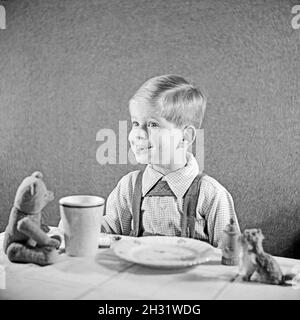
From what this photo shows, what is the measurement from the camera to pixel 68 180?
2.09m

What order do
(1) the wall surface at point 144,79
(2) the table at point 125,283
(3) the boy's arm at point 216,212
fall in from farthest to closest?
1. (1) the wall surface at point 144,79
2. (3) the boy's arm at point 216,212
3. (2) the table at point 125,283

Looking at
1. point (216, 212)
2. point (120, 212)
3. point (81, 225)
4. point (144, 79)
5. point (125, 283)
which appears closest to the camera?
point (125, 283)

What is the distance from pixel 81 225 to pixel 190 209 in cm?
50

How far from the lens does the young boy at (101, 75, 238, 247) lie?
4.45 ft

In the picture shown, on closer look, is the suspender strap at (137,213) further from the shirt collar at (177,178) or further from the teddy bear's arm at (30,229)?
the teddy bear's arm at (30,229)

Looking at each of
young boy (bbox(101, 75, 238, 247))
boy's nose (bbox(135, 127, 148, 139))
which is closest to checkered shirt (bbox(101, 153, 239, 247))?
young boy (bbox(101, 75, 238, 247))

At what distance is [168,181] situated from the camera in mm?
1407

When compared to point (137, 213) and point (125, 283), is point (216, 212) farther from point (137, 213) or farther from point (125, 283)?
point (125, 283)

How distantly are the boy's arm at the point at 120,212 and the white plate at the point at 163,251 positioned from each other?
40 cm

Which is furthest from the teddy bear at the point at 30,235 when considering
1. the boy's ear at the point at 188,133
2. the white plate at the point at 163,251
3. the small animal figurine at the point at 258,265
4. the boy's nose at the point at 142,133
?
the boy's ear at the point at 188,133

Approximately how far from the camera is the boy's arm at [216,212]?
1.33 metres

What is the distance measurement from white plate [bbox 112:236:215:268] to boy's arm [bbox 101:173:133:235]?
0.40 meters

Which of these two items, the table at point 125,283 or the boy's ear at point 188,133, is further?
the boy's ear at point 188,133

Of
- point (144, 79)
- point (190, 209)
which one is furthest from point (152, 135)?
point (144, 79)
